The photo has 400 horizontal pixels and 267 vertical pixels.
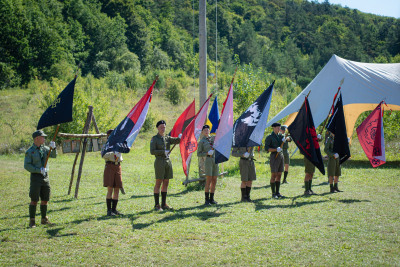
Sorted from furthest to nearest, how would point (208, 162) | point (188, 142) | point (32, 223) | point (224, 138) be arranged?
1. point (188, 142)
2. point (208, 162)
3. point (224, 138)
4. point (32, 223)

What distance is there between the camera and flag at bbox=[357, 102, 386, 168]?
966cm

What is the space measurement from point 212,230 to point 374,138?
6.22 meters

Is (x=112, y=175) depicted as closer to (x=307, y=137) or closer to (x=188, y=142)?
(x=188, y=142)

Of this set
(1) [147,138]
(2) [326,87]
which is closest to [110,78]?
(1) [147,138]

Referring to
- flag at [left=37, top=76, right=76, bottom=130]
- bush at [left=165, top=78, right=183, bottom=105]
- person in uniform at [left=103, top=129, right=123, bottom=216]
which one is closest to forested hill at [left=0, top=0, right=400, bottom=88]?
bush at [left=165, top=78, right=183, bottom=105]

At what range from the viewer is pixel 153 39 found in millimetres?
74938

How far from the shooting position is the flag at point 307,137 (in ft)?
27.1

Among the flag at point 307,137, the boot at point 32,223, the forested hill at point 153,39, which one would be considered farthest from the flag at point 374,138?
the forested hill at point 153,39

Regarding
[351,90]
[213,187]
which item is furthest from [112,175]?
[351,90]

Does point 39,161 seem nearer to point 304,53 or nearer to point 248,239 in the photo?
point 248,239

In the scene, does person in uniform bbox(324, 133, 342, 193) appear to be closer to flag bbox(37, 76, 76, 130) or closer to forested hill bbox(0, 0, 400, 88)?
flag bbox(37, 76, 76, 130)

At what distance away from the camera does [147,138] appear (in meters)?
31.9

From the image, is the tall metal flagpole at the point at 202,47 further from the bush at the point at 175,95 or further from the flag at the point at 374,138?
the bush at the point at 175,95

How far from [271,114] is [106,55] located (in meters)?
41.3
